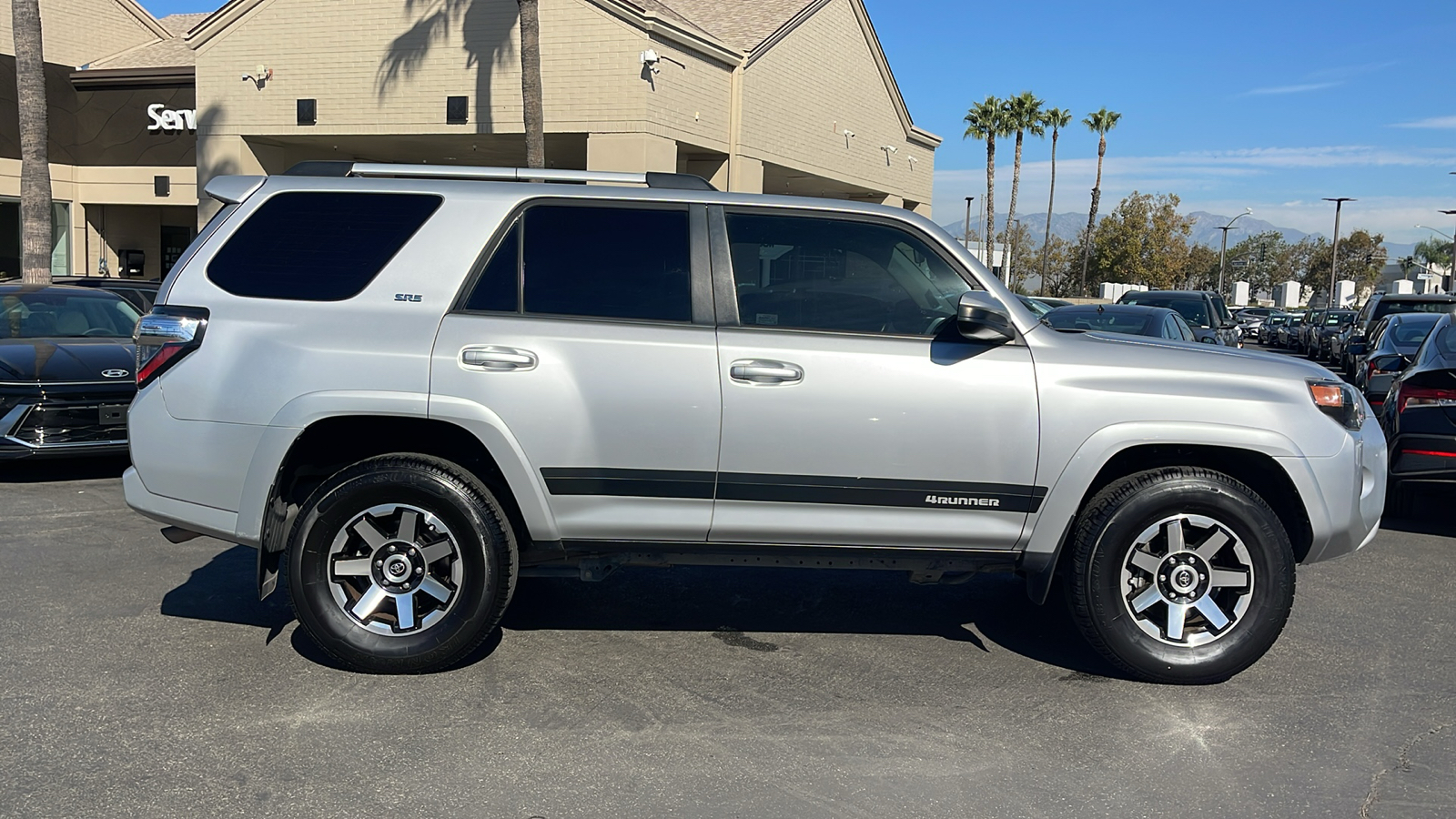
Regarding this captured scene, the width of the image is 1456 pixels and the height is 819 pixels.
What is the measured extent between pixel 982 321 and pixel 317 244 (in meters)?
2.80

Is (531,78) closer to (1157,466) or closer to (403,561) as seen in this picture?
(403,561)

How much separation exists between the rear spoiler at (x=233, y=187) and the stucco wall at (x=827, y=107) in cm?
2156

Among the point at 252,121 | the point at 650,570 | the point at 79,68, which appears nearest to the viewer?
the point at 650,570

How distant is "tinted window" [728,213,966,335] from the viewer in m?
4.78

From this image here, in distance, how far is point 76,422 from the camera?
28.8ft

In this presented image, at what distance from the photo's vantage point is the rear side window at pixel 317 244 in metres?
4.80

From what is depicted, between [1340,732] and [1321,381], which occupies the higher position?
[1321,381]

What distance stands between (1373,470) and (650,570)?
12.1 ft

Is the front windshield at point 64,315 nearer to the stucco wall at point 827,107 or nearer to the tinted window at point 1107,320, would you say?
the tinted window at point 1107,320

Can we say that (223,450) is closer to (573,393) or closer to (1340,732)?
(573,393)

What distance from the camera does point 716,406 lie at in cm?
462

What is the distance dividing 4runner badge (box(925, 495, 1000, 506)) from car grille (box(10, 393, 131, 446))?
7014 millimetres

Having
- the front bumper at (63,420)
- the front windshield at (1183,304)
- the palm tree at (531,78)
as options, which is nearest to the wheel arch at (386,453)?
the front bumper at (63,420)

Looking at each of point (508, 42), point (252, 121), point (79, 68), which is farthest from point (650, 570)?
point (79, 68)
